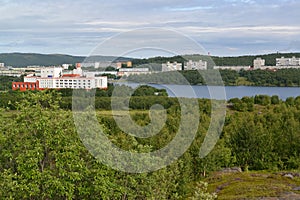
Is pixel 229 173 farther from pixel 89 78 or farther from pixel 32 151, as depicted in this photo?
pixel 89 78

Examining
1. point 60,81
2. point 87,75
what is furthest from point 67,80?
point 87,75

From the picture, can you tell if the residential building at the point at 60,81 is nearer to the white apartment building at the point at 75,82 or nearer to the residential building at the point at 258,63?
the white apartment building at the point at 75,82

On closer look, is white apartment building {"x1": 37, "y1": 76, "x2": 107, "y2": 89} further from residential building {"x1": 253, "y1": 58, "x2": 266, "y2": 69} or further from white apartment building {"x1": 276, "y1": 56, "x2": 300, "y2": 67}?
white apartment building {"x1": 276, "y1": 56, "x2": 300, "y2": 67}

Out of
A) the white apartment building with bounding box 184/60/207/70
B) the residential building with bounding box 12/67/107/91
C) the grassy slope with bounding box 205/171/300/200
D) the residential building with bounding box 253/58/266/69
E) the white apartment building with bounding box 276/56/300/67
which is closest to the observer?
the grassy slope with bounding box 205/171/300/200

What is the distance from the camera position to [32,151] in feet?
52.9

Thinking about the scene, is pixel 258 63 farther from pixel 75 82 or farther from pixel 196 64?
pixel 196 64

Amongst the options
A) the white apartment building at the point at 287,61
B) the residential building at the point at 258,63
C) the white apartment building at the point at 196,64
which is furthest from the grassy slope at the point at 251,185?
the white apartment building at the point at 287,61

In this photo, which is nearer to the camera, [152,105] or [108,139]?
[108,139]

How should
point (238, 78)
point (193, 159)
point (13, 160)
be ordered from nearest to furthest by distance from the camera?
point (13, 160) < point (193, 159) < point (238, 78)

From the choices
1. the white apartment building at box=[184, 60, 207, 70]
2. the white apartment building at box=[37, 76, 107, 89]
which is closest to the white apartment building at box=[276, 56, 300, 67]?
the white apartment building at box=[37, 76, 107, 89]

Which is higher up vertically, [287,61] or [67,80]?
[287,61]

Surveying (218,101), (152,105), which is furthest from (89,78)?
(218,101)

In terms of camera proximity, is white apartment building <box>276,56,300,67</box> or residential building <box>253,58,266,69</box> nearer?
white apartment building <box>276,56,300,67</box>

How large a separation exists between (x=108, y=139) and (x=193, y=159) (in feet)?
72.9
